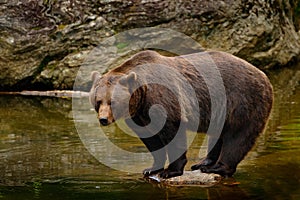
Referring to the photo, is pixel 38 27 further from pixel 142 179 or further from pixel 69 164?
pixel 142 179

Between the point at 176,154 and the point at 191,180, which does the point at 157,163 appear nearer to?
the point at 176,154

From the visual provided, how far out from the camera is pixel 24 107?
12562 millimetres

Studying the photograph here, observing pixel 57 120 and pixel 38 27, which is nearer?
pixel 57 120

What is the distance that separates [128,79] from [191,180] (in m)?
1.16

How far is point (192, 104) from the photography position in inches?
273

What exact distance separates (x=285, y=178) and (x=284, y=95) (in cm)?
612

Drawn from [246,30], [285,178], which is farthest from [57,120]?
[246,30]

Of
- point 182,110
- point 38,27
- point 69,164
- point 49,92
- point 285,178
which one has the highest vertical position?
point 182,110

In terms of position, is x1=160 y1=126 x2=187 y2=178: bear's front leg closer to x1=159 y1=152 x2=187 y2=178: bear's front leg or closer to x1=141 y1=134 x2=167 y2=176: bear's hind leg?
x1=159 y1=152 x2=187 y2=178: bear's front leg

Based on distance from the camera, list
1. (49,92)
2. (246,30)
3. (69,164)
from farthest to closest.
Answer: (246,30), (49,92), (69,164)

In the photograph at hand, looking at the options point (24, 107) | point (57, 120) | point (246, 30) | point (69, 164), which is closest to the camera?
point (69, 164)

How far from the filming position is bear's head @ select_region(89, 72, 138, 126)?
20.6 feet

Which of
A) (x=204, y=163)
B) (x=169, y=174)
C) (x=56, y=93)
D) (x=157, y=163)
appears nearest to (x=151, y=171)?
(x=157, y=163)

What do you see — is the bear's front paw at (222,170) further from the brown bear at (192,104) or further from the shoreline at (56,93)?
the shoreline at (56,93)
